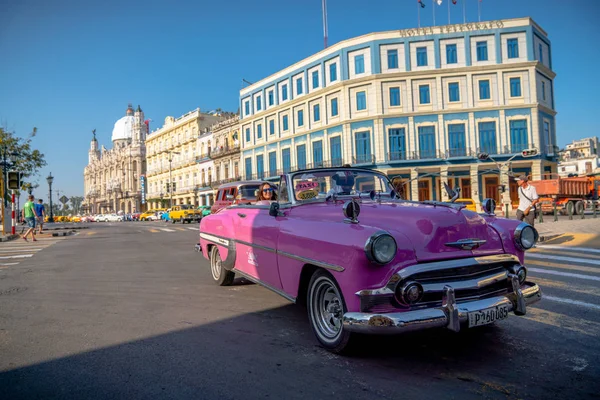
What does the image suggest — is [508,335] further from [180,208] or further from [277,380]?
[180,208]

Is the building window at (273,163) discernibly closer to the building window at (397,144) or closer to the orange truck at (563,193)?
the building window at (397,144)

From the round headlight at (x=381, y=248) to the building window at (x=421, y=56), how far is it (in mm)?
37813

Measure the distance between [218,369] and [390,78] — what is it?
37.5m

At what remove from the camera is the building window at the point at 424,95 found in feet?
123

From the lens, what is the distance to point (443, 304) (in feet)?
9.95

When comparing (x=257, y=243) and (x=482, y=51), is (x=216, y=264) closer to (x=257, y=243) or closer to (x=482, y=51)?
(x=257, y=243)

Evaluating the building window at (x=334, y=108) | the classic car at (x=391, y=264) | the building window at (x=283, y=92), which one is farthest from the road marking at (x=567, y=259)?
the building window at (x=283, y=92)

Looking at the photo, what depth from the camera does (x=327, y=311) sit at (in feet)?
11.9

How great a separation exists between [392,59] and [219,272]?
35.4 m

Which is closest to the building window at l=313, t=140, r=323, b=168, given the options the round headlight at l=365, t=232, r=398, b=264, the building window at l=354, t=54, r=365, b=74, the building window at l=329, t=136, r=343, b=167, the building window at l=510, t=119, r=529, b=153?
the building window at l=329, t=136, r=343, b=167

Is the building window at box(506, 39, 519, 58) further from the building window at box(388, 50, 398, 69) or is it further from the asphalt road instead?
the asphalt road

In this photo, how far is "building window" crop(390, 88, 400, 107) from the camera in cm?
3778

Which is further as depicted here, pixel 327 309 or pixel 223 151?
pixel 223 151

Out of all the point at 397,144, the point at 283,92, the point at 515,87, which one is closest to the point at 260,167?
the point at 283,92
